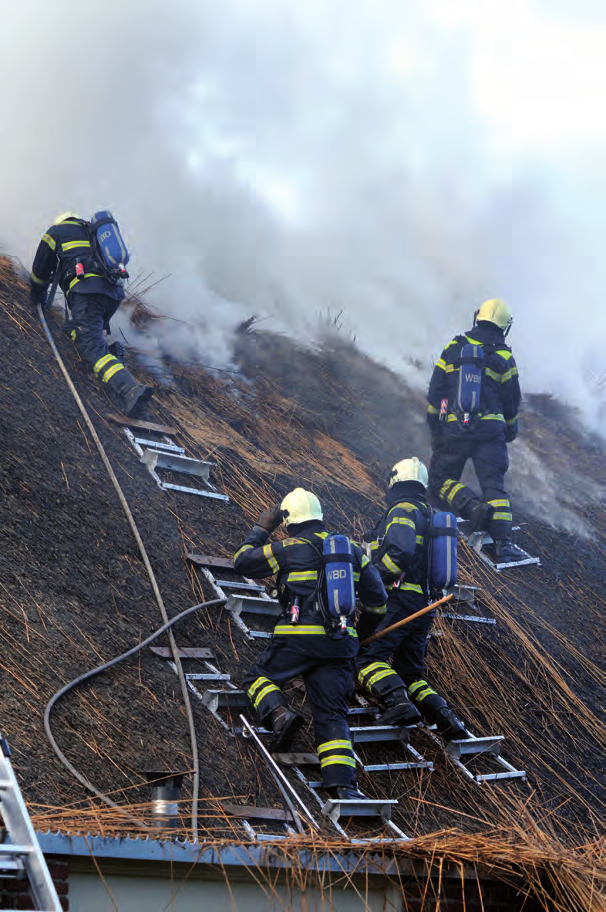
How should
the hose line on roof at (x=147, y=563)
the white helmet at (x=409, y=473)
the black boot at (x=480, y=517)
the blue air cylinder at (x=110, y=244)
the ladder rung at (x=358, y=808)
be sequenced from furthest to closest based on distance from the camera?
the black boot at (x=480, y=517) < the blue air cylinder at (x=110, y=244) < the white helmet at (x=409, y=473) < the ladder rung at (x=358, y=808) < the hose line on roof at (x=147, y=563)

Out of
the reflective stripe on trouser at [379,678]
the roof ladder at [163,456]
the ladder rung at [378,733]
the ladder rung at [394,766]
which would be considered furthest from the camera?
the roof ladder at [163,456]

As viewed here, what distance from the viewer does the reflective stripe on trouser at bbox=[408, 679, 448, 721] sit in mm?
6828

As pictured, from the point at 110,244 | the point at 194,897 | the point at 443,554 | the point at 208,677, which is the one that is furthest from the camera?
the point at 110,244

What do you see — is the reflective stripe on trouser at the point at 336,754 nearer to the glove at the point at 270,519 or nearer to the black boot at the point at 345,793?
the black boot at the point at 345,793

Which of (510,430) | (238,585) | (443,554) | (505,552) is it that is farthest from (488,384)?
(238,585)

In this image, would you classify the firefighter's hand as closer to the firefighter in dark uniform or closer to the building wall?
the firefighter in dark uniform

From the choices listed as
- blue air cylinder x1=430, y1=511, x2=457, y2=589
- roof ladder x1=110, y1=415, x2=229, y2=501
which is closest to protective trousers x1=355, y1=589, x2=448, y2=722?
blue air cylinder x1=430, y1=511, x2=457, y2=589

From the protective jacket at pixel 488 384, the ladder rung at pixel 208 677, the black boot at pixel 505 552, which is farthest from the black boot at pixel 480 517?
the ladder rung at pixel 208 677

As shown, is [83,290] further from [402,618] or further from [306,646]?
[306,646]

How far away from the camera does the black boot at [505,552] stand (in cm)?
938

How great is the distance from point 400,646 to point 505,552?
A: 8.44 feet

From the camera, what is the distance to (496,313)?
959cm

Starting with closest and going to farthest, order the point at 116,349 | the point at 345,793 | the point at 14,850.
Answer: the point at 14,850 → the point at 345,793 → the point at 116,349

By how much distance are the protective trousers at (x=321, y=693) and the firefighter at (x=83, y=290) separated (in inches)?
109
